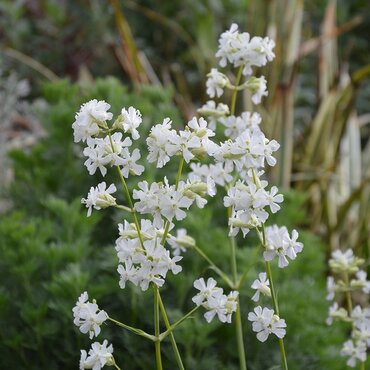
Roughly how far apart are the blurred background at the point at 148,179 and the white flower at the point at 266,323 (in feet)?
1.56

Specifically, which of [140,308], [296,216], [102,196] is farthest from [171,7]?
[102,196]

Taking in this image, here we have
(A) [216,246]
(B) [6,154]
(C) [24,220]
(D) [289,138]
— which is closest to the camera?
(A) [216,246]

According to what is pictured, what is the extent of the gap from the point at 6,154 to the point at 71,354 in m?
1.05

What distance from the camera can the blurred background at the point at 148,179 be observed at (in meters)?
1.55

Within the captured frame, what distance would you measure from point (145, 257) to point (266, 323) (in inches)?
8.1

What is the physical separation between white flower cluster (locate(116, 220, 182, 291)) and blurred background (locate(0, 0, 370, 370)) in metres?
0.55

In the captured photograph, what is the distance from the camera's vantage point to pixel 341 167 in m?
3.20

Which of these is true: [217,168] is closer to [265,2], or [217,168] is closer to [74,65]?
[265,2]

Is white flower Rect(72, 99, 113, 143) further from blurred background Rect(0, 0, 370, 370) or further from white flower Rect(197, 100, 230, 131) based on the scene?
blurred background Rect(0, 0, 370, 370)

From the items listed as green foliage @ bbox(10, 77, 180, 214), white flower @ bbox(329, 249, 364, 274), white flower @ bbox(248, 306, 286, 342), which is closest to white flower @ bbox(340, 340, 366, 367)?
white flower @ bbox(329, 249, 364, 274)

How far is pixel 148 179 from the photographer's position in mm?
1858

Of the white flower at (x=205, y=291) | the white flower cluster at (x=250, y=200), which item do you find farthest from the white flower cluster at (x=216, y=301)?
the white flower cluster at (x=250, y=200)

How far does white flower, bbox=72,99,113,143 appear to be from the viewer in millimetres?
925

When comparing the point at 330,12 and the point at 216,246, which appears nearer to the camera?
the point at 216,246
